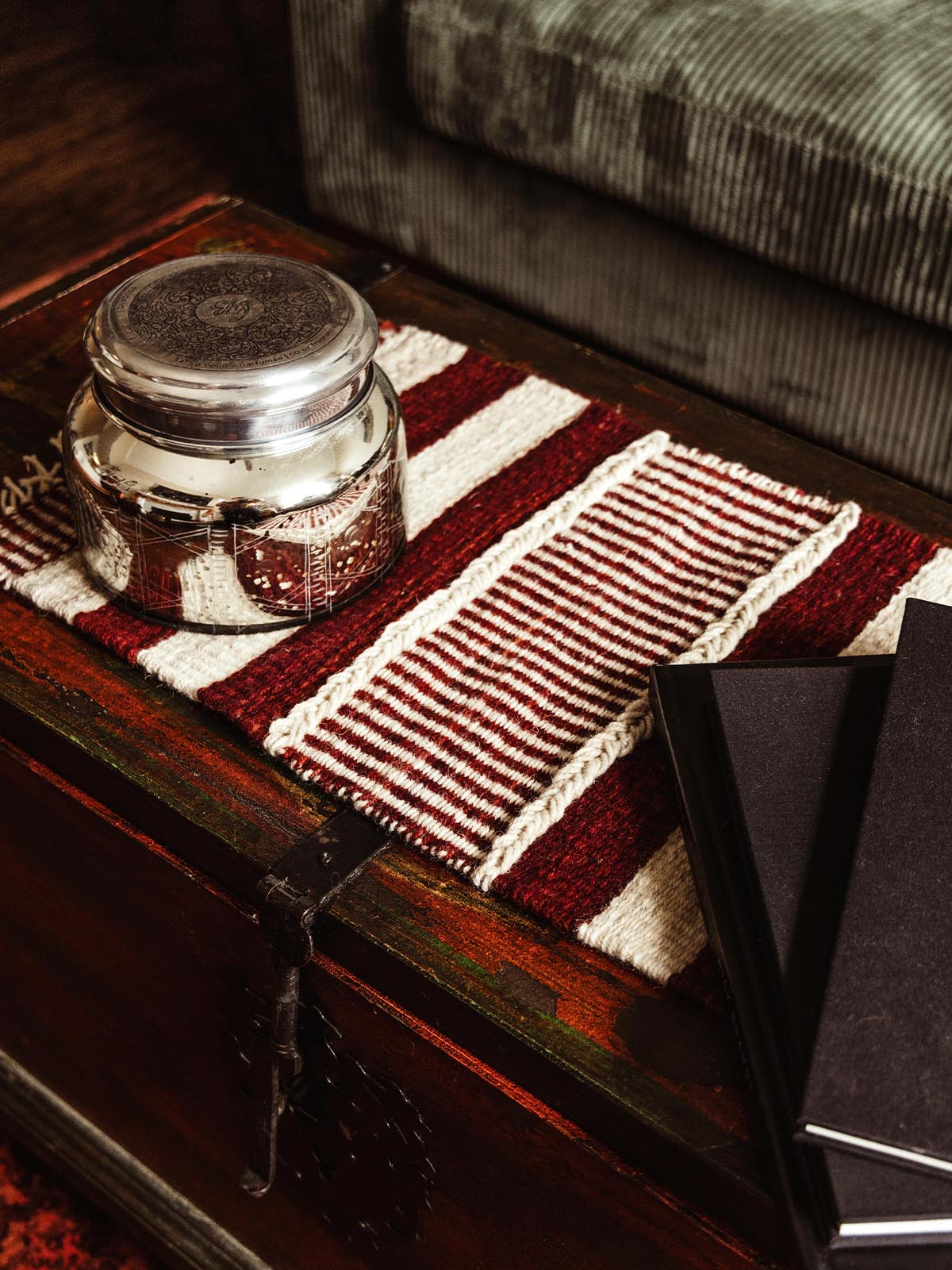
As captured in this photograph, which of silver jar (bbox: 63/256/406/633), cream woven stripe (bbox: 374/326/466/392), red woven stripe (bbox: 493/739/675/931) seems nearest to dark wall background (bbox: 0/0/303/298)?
cream woven stripe (bbox: 374/326/466/392)

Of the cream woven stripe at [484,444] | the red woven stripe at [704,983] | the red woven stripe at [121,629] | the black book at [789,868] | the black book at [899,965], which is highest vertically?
the black book at [899,965]

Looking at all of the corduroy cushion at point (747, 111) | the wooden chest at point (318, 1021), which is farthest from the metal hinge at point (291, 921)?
A: the corduroy cushion at point (747, 111)

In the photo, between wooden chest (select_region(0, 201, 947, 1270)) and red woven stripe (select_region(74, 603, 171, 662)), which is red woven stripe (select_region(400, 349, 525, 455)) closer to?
wooden chest (select_region(0, 201, 947, 1270))

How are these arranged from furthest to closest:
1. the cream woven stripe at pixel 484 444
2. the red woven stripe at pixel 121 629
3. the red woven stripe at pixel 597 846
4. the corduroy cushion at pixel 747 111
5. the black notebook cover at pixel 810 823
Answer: the corduroy cushion at pixel 747 111, the cream woven stripe at pixel 484 444, the red woven stripe at pixel 121 629, the red woven stripe at pixel 597 846, the black notebook cover at pixel 810 823

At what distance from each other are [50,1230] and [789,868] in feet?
1.98

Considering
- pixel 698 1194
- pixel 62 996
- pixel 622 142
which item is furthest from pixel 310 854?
pixel 622 142

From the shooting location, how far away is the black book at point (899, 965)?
372 mm

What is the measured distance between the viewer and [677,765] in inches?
19.7

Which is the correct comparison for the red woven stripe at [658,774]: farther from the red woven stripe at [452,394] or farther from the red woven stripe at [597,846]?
the red woven stripe at [452,394]

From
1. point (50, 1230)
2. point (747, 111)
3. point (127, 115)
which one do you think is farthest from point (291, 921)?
point (127, 115)

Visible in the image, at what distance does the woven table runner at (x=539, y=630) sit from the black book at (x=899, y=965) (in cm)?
7

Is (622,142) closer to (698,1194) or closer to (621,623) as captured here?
(621,623)

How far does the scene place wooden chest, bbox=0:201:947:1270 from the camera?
→ 45cm

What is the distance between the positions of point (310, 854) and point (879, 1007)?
22 cm
